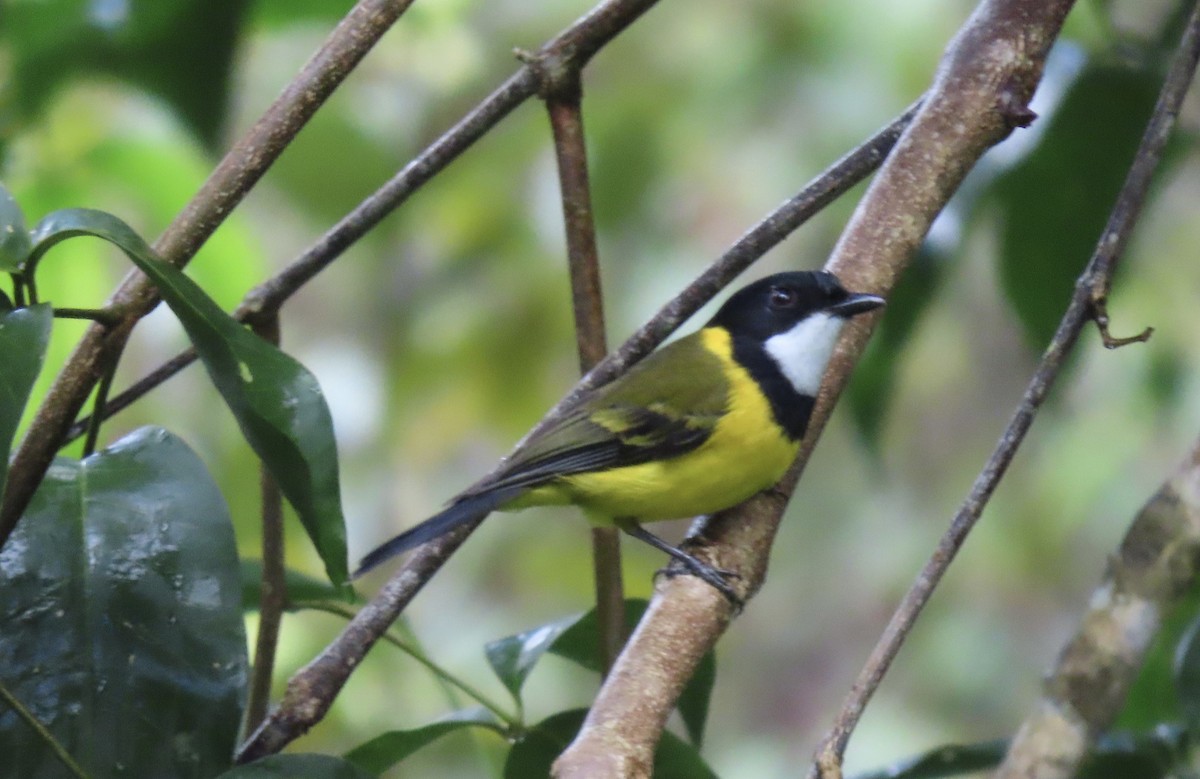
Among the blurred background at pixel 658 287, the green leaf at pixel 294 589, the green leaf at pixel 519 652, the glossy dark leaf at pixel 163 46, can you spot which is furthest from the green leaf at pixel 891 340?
the glossy dark leaf at pixel 163 46

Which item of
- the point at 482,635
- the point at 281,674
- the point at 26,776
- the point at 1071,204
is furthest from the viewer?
the point at 482,635

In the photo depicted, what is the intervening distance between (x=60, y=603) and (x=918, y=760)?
1.15 metres

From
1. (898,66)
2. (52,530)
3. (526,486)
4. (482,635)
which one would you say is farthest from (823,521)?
(52,530)

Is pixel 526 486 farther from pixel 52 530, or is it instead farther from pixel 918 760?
pixel 52 530

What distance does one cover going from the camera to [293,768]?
1376 mm

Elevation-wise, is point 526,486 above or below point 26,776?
above

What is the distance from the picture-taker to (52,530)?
4.52ft

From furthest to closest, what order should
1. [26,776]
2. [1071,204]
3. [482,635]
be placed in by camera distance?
[482,635], [1071,204], [26,776]

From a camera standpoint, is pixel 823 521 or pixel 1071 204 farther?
pixel 823 521

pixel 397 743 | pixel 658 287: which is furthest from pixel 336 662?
pixel 658 287

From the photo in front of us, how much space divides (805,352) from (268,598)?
44.4 inches

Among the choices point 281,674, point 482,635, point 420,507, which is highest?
point 420,507

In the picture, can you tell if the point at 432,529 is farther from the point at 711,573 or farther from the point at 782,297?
the point at 782,297

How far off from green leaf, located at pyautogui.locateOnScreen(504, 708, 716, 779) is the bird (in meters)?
0.46
